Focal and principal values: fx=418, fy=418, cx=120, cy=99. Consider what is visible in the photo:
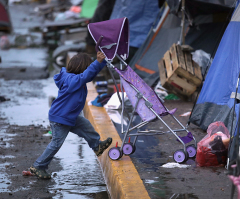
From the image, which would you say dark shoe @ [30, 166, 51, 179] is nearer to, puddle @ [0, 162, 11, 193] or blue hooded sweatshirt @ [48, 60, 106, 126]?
puddle @ [0, 162, 11, 193]

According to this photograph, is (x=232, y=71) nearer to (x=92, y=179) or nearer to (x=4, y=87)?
(x=92, y=179)

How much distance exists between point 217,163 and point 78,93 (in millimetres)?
1732

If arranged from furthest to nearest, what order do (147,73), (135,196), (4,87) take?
1. (4,87)
2. (147,73)
3. (135,196)

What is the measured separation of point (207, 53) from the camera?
28.5ft

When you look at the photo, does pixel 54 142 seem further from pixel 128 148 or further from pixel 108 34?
pixel 108 34

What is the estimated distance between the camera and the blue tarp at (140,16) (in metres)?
11.5

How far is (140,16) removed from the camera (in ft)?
38.1

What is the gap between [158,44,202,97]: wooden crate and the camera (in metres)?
7.63

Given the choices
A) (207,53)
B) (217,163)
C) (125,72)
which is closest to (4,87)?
(207,53)

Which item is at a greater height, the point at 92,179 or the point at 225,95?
the point at 225,95

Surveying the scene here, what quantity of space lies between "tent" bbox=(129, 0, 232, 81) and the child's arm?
139 inches

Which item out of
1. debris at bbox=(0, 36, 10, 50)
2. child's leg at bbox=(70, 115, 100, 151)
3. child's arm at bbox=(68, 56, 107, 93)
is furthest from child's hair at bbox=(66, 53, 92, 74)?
debris at bbox=(0, 36, 10, 50)

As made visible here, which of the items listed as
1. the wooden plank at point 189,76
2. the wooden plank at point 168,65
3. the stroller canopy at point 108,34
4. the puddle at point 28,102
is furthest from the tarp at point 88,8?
the stroller canopy at point 108,34

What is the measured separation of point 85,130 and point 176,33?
17.3 ft
